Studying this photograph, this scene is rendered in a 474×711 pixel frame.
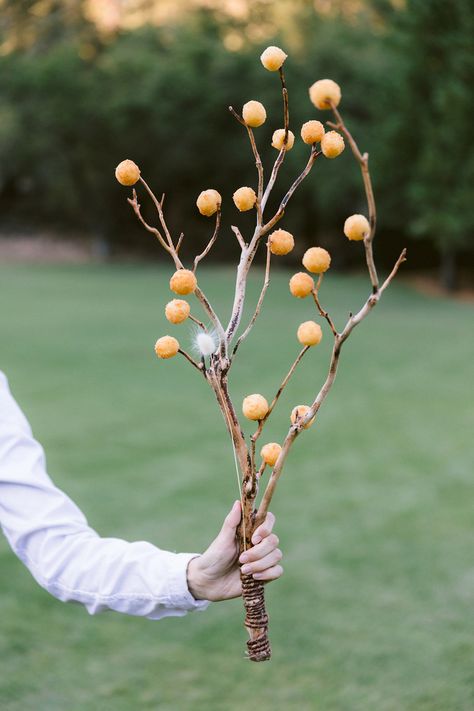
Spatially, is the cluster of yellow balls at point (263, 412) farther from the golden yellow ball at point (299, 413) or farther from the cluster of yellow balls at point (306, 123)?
the cluster of yellow balls at point (306, 123)

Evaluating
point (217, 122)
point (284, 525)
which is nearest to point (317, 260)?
point (284, 525)

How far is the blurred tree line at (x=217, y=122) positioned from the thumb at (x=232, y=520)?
18.3m

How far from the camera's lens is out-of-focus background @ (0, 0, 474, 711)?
3.54 metres

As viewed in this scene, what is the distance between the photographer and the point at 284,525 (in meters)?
5.02

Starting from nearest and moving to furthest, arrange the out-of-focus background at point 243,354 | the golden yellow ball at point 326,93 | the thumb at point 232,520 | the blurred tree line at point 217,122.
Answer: the golden yellow ball at point 326,93 < the thumb at point 232,520 < the out-of-focus background at point 243,354 < the blurred tree line at point 217,122

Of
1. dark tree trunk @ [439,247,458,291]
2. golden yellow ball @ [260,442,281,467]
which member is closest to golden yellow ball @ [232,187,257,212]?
golden yellow ball @ [260,442,281,467]

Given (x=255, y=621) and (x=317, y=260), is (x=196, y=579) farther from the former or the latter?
(x=317, y=260)

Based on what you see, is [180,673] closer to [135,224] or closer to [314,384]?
[314,384]

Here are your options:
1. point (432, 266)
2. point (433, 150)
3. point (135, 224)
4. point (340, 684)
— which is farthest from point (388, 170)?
point (340, 684)

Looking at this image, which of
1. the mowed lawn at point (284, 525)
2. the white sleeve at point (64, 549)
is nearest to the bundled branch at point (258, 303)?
the white sleeve at point (64, 549)

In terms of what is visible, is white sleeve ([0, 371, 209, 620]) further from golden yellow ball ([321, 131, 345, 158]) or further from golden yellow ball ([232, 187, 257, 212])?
golden yellow ball ([321, 131, 345, 158])

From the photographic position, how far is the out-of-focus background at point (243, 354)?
354 centimetres

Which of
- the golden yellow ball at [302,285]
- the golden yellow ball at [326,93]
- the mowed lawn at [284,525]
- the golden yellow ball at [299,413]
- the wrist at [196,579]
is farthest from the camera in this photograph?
the mowed lawn at [284,525]

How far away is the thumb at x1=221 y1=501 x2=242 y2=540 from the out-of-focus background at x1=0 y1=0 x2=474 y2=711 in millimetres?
2003
